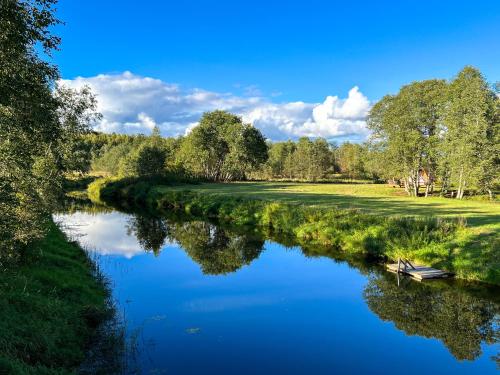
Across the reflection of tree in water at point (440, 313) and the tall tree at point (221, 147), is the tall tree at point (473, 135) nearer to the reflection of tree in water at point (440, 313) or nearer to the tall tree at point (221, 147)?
the reflection of tree in water at point (440, 313)

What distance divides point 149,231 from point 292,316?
78.4 ft

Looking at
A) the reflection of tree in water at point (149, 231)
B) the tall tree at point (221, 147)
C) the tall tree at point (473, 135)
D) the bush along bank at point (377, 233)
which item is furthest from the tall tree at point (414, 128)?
the tall tree at point (221, 147)

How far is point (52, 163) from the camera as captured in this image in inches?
1009

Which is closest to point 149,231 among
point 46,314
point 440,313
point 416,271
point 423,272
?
point 416,271

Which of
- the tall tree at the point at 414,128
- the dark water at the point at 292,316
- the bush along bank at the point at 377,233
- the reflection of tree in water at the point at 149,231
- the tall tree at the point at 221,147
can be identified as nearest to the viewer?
the dark water at the point at 292,316

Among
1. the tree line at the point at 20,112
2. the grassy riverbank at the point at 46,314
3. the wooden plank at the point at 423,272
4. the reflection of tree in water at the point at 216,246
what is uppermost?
the tree line at the point at 20,112

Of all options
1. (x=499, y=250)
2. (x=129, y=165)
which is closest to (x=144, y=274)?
(x=499, y=250)

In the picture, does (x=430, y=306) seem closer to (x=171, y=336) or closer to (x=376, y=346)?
(x=376, y=346)

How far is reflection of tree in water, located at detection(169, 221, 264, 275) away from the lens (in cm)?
2583

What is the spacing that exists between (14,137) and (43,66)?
2556 mm

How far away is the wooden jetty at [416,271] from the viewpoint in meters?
21.1

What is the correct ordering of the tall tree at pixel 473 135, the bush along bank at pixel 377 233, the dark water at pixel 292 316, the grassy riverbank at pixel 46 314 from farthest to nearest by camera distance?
the tall tree at pixel 473 135 < the bush along bank at pixel 377 233 < the dark water at pixel 292 316 < the grassy riverbank at pixel 46 314

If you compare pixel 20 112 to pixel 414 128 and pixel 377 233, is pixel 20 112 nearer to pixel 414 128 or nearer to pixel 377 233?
pixel 377 233

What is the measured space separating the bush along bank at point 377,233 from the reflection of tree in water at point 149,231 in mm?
6252
